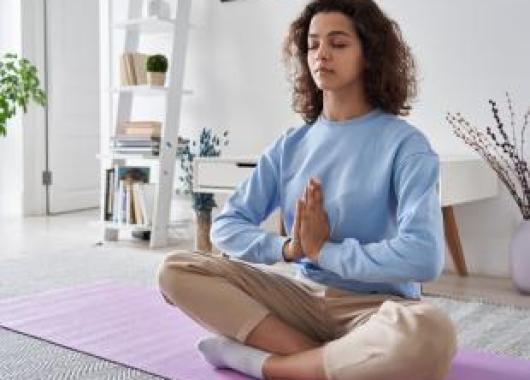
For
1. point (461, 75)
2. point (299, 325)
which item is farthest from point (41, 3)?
point (299, 325)

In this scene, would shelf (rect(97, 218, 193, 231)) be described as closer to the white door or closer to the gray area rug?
the gray area rug

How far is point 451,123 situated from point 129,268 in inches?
58.9

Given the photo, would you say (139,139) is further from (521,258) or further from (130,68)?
(521,258)

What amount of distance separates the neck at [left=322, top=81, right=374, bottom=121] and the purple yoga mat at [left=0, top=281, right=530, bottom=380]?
0.60 metres

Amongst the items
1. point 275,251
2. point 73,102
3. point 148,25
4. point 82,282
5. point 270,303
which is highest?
point 148,25

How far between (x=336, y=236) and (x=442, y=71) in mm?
1688

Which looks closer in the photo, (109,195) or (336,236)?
(336,236)

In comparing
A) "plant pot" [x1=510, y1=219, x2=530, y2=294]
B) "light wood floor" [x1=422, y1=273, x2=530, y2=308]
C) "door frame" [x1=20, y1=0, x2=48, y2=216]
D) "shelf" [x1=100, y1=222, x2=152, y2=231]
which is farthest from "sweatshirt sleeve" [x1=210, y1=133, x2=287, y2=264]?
"door frame" [x1=20, y1=0, x2=48, y2=216]

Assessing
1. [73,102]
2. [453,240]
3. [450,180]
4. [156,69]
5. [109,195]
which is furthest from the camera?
[73,102]

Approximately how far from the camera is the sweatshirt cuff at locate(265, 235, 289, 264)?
1347 mm

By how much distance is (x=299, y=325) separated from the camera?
1.41 m

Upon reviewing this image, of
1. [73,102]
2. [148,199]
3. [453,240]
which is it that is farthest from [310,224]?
[73,102]

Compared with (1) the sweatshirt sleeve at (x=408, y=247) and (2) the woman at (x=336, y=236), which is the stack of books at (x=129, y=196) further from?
(1) the sweatshirt sleeve at (x=408, y=247)

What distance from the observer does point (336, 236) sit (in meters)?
1.37
